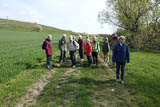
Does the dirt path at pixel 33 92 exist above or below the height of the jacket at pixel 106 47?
below

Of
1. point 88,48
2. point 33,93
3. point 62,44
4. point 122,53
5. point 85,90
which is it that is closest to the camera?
point 33,93

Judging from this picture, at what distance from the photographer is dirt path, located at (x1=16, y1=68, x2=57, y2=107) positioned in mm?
4914

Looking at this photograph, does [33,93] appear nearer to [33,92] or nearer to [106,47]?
[33,92]

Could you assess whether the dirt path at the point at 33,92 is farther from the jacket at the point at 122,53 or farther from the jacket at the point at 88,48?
the jacket at the point at 122,53

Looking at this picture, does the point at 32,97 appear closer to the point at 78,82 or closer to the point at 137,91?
the point at 78,82

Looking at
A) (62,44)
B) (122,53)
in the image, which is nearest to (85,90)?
(122,53)

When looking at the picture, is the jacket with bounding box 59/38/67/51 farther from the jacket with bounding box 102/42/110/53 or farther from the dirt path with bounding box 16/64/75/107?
the dirt path with bounding box 16/64/75/107

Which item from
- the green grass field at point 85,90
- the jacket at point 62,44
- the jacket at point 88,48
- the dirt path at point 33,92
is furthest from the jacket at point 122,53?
the jacket at point 62,44

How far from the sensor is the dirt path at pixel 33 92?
16.1 ft

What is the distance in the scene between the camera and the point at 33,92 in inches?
227

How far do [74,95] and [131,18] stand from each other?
21.0 meters

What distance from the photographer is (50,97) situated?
5.26 m

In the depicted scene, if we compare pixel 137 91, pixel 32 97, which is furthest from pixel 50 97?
pixel 137 91

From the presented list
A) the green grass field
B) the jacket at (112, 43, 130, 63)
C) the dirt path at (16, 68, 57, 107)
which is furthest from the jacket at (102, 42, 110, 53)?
the dirt path at (16, 68, 57, 107)
